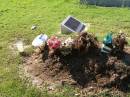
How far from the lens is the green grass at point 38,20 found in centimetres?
1000

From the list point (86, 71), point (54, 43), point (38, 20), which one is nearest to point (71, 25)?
point (54, 43)

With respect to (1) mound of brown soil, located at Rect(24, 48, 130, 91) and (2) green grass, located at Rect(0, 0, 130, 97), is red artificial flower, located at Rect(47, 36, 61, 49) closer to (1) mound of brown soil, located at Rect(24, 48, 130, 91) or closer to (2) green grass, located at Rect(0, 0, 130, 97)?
(1) mound of brown soil, located at Rect(24, 48, 130, 91)

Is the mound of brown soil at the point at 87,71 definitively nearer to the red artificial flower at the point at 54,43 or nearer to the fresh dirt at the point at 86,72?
the fresh dirt at the point at 86,72

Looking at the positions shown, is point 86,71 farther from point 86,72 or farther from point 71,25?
point 71,25

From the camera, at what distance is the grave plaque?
10790 millimetres

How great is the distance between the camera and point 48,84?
8.71 meters

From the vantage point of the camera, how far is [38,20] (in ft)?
43.1

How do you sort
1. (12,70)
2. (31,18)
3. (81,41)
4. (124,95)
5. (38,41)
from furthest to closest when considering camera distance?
(31,18), (38,41), (12,70), (81,41), (124,95)

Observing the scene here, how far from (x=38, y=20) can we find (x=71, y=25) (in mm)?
2432

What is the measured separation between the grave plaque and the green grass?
621 mm

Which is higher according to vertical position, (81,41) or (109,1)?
(81,41)

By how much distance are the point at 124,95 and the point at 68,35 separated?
9.70ft

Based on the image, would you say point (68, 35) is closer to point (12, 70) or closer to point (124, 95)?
point (12, 70)

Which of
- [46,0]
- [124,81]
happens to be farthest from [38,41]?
[46,0]
